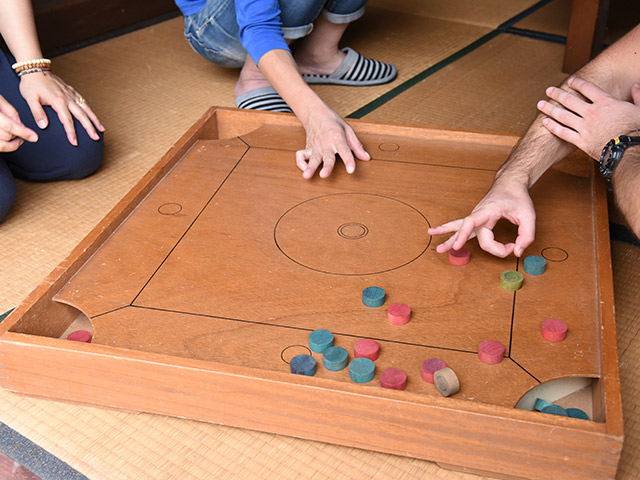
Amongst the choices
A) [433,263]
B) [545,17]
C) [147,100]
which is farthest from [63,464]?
[545,17]

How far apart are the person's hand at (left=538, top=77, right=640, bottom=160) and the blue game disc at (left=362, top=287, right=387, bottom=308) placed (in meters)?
0.50

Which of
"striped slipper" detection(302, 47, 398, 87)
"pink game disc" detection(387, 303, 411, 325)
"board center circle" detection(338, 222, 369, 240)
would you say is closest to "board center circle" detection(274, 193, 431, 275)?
"board center circle" detection(338, 222, 369, 240)

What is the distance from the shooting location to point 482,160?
4.81 ft

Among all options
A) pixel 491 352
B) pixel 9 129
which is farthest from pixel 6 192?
pixel 491 352

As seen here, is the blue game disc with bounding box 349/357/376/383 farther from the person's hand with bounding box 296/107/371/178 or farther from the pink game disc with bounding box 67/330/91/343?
the person's hand with bounding box 296/107/371/178

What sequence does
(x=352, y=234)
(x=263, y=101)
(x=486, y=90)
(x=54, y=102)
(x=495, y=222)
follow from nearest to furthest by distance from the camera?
(x=495, y=222)
(x=352, y=234)
(x=54, y=102)
(x=263, y=101)
(x=486, y=90)

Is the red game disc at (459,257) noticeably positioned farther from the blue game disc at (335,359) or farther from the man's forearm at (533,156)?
the blue game disc at (335,359)

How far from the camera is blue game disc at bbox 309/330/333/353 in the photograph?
95 centimetres

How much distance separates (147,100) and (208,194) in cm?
95

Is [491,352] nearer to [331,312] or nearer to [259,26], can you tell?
[331,312]

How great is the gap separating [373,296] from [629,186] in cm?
47

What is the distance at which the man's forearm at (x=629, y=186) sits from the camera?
1054 millimetres

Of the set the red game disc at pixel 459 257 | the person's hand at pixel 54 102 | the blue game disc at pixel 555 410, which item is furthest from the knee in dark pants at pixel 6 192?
the blue game disc at pixel 555 410

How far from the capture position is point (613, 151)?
1.14 metres
